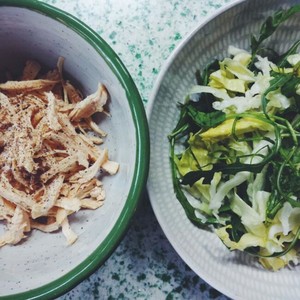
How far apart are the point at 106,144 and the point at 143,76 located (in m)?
0.20

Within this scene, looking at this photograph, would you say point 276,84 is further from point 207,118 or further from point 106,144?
point 106,144

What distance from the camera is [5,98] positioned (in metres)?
1.00

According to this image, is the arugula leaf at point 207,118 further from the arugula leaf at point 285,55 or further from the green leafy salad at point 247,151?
the arugula leaf at point 285,55

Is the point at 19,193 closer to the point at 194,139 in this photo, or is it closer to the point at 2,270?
the point at 2,270

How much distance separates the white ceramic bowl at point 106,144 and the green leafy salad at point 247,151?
0.14 meters

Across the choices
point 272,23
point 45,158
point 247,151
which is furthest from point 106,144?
point 272,23

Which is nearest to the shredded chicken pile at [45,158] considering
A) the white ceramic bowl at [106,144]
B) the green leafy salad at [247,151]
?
the white ceramic bowl at [106,144]

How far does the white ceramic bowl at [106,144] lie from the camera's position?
2.98ft

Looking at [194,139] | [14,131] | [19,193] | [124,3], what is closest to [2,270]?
[19,193]

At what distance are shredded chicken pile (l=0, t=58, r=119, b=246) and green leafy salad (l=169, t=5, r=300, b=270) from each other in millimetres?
165

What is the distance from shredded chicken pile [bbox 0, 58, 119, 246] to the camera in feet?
Result: 3.20

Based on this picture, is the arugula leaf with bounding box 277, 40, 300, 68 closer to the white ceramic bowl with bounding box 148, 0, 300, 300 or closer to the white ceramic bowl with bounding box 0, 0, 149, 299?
the white ceramic bowl with bounding box 148, 0, 300, 300

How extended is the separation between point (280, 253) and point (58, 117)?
0.46 metres

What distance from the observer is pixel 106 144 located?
3.41 ft
